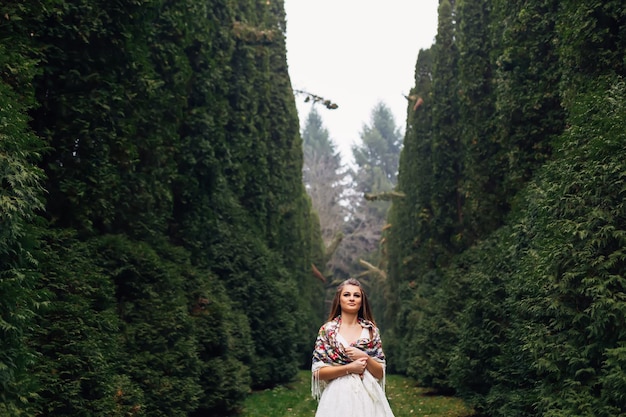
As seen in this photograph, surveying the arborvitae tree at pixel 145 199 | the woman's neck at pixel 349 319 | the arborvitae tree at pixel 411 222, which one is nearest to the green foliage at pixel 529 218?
the arborvitae tree at pixel 411 222

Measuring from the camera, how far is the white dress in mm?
4711

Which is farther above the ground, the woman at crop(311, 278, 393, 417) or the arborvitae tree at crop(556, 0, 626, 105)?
the arborvitae tree at crop(556, 0, 626, 105)

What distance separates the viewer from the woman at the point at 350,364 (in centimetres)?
475

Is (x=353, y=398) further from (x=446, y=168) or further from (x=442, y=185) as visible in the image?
(x=446, y=168)

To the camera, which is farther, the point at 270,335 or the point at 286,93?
the point at 286,93

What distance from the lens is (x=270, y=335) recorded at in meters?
17.8

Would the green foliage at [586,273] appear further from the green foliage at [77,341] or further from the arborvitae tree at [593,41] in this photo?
the green foliage at [77,341]

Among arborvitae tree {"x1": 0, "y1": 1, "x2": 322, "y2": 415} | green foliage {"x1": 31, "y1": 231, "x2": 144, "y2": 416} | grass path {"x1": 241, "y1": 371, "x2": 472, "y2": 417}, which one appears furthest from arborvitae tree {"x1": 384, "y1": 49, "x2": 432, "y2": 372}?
green foliage {"x1": 31, "y1": 231, "x2": 144, "y2": 416}

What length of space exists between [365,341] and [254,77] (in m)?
17.0

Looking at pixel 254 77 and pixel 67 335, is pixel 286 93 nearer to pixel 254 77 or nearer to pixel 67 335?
pixel 254 77

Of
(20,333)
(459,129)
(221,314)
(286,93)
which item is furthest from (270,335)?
(20,333)

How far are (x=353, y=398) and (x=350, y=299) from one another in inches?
26.9

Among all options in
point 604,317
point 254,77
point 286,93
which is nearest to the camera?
point 604,317

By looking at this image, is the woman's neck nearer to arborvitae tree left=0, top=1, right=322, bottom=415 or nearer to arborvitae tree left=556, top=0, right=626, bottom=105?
arborvitae tree left=0, top=1, right=322, bottom=415
